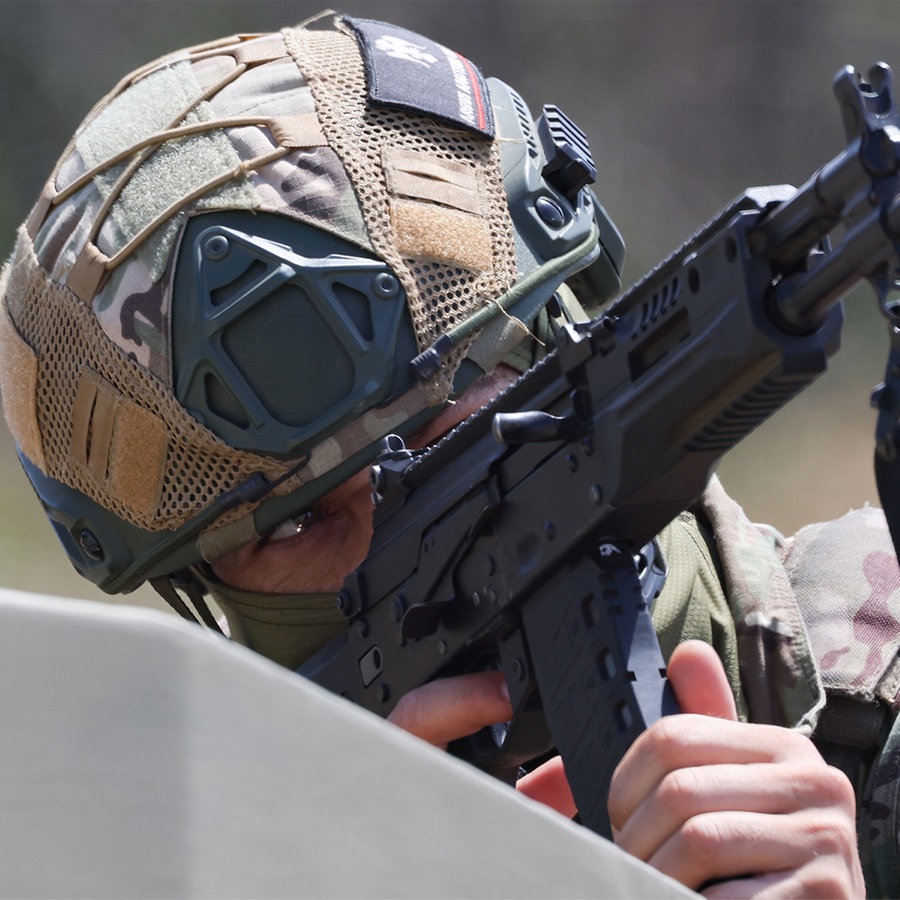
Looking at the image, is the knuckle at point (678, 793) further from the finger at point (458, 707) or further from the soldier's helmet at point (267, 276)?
the soldier's helmet at point (267, 276)

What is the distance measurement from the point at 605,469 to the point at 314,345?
0.72 m

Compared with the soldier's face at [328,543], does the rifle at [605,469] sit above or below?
above

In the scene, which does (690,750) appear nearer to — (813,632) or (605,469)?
(605,469)

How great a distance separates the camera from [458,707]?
2.09 meters

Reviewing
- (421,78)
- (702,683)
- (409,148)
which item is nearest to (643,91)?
(421,78)

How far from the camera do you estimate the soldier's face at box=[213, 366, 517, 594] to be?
2.42 metres

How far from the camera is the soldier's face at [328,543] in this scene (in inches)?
95.4

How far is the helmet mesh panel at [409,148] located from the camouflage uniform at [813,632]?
0.50 metres

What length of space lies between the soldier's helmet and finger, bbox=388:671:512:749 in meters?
0.43

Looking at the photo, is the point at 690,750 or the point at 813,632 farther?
the point at 813,632

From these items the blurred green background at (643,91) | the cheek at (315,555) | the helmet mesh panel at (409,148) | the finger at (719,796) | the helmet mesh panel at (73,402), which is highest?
the helmet mesh panel at (409,148)

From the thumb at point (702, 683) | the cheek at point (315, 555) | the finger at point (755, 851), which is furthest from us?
the cheek at point (315, 555)

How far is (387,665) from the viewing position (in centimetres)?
227

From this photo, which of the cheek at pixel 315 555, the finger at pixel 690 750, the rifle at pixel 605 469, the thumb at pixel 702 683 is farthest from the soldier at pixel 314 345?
the finger at pixel 690 750
